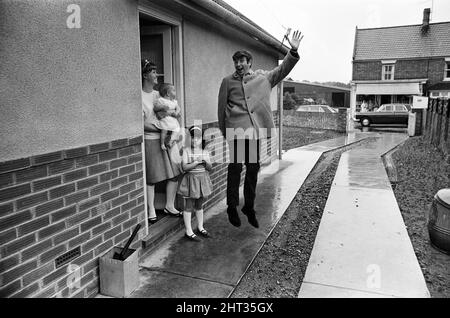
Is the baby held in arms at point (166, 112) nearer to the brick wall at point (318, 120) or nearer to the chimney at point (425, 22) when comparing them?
the brick wall at point (318, 120)

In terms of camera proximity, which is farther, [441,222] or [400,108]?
[400,108]

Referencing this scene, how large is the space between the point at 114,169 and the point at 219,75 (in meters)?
3.13

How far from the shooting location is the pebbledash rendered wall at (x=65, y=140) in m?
2.38

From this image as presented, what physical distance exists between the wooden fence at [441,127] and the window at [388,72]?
17471mm

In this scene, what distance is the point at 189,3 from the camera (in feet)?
14.1

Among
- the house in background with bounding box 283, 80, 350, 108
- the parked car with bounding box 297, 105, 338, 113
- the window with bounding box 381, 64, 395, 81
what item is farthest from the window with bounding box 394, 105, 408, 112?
the house in background with bounding box 283, 80, 350, 108

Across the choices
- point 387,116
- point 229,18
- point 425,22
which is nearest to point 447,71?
point 425,22

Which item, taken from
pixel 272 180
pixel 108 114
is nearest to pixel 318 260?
pixel 108 114

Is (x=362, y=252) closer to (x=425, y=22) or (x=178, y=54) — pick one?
(x=178, y=54)

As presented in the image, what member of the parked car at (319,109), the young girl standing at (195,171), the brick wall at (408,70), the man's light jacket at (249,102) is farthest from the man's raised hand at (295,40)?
the brick wall at (408,70)

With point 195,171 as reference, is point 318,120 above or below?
below

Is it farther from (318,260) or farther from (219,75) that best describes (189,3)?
(318,260)

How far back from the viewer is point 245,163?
14.1 feet

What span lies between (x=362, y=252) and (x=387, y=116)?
73.1ft
